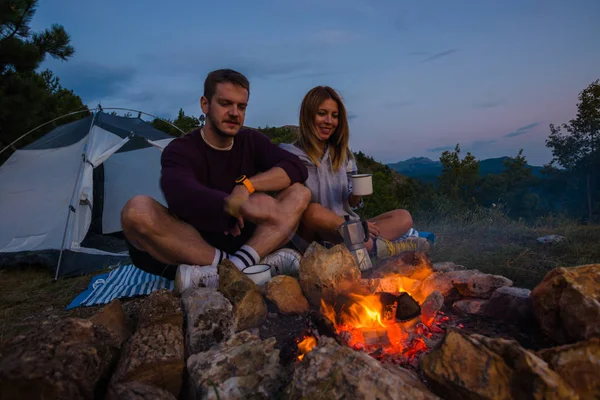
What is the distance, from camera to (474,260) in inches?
136

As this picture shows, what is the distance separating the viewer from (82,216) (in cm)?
538

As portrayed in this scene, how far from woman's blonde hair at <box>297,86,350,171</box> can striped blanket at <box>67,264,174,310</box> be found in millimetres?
1848

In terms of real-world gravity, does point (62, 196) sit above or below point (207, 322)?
above

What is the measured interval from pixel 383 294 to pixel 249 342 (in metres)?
0.78

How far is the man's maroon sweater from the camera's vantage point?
2654 mm

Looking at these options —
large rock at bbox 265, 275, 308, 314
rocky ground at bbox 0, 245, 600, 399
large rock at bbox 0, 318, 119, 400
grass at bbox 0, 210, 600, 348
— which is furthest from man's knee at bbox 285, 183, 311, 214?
large rock at bbox 0, 318, 119, 400

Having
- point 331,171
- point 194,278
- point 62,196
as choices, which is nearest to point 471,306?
point 194,278

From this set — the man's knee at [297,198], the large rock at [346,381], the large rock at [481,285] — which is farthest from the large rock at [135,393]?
the man's knee at [297,198]

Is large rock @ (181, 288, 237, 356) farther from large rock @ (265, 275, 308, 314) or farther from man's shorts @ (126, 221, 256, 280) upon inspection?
man's shorts @ (126, 221, 256, 280)

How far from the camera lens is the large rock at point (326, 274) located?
93.9 inches

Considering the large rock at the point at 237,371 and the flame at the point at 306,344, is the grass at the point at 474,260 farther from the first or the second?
the flame at the point at 306,344

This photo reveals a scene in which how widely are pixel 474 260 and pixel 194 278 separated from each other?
2.46 m

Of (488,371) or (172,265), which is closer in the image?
(488,371)

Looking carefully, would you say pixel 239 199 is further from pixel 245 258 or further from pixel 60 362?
pixel 60 362
